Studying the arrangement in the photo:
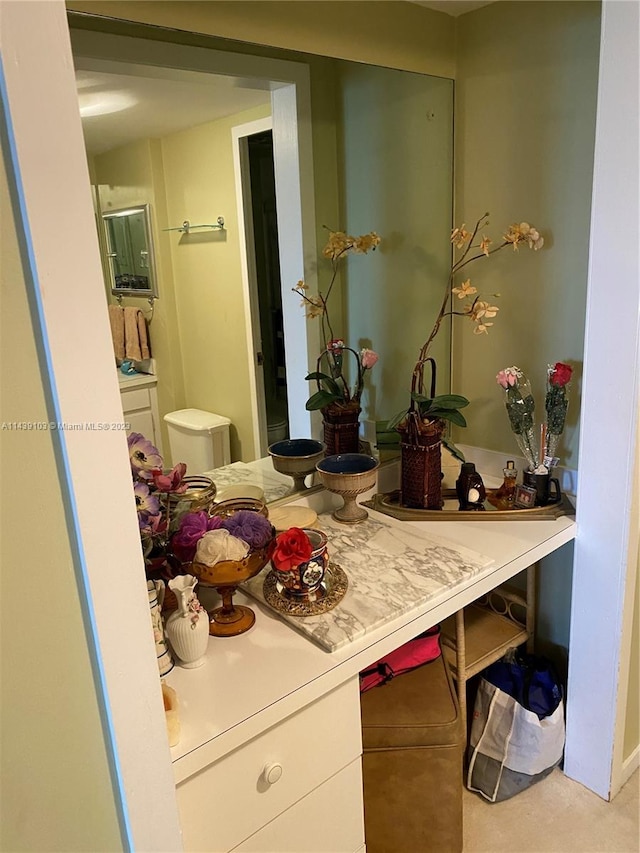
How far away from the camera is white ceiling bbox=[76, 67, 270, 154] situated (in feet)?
4.19

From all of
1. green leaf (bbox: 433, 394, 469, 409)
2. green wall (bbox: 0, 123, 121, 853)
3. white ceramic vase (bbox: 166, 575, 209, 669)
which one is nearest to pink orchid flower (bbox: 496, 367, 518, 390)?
green leaf (bbox: 433, 394, 469, 409)

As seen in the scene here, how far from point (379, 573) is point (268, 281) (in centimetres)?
77

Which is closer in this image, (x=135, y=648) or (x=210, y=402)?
(x=135, y=648)

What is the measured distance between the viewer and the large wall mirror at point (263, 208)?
1349 millimetres

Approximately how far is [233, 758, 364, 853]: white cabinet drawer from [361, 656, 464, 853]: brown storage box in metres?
0.18

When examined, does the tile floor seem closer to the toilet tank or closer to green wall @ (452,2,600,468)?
green wall @ (452,2,600,468)

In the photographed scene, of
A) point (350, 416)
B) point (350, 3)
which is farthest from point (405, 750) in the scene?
point (350, 3)

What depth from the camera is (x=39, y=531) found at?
28.3 inches

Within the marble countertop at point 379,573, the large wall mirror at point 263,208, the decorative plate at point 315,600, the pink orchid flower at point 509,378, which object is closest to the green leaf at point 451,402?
the pink orchid flower at point 509,378

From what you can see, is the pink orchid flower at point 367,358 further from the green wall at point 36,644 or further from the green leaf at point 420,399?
the green wall at point 36,644

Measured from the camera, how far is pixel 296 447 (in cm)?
176

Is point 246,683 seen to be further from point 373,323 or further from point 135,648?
point 373,323

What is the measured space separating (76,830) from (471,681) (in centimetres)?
140

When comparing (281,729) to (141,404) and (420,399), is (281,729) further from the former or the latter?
(420,399)
